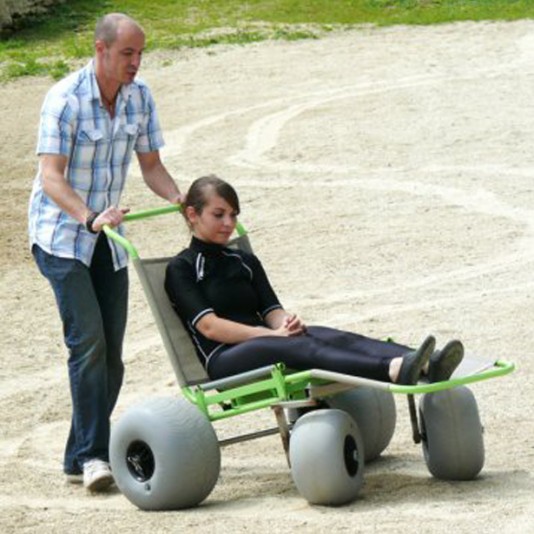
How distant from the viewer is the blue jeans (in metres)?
8.07

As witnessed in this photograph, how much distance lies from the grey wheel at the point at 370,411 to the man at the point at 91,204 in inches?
40.5

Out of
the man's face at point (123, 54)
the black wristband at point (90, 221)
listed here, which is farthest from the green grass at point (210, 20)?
the black wristband at point (90, 221)

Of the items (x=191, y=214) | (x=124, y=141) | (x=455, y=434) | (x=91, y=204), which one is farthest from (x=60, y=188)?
(x=455, y=434)

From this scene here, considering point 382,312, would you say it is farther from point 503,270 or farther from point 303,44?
point 303,44

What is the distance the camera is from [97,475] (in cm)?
812

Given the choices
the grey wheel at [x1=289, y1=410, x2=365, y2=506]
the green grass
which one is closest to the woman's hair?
the grey wheel at [x1=289, y1=410, x2=365, y2=506]

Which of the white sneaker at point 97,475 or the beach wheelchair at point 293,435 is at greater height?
the beach wheelchair at point 293,435

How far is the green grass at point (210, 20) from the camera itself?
72.3ft

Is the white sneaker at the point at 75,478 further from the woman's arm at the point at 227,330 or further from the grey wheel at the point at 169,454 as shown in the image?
the woman's arm at the point at 227,330

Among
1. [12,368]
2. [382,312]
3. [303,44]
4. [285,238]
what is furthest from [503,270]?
[303,44]

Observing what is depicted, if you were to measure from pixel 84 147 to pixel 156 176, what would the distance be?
0.49 metres

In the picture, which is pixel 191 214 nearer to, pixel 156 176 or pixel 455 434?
pixel 156 176

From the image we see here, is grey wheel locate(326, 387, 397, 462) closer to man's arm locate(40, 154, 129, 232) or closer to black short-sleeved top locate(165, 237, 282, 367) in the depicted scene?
black short-sleeved top locate(165, 237, 282, 367)

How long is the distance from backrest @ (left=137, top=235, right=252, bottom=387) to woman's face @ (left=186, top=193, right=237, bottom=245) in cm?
26
